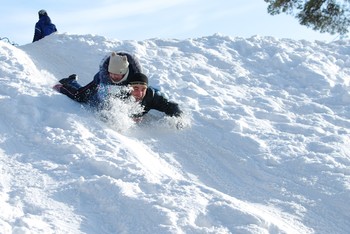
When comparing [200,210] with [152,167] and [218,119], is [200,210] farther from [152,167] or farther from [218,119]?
[218,119]

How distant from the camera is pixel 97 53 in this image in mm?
8570

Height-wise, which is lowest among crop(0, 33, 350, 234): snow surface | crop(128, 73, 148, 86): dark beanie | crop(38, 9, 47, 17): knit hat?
crop(38, 9, 47, 17): knit hat

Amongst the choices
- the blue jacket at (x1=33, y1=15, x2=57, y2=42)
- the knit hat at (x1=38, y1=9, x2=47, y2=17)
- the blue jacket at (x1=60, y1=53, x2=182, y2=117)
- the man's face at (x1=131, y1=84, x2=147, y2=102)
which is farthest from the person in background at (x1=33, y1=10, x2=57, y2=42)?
the man's face at (x1=131, y1=84, x2=147, y2=102)

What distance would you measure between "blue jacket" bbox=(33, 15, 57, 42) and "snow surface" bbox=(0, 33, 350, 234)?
206 centimetres

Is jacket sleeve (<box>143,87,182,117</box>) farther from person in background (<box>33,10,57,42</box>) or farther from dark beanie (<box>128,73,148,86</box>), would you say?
person in background (<box>33,10,57,42</box>)

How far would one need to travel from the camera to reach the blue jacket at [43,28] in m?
10.6

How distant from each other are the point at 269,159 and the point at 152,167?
4.12 ft

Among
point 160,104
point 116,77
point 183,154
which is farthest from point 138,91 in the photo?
point 183,154

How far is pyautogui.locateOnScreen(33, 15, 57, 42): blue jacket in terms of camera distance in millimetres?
10633

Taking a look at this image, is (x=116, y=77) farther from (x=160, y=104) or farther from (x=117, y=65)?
(x=160, y=104)

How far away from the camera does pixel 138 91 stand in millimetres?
5637

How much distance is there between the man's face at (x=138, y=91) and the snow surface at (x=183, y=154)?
0.30 m

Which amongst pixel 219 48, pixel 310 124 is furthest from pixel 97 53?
pixel 310 124

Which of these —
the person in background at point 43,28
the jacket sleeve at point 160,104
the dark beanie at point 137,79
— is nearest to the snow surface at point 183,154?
the jacket sleeve at point 160,104
